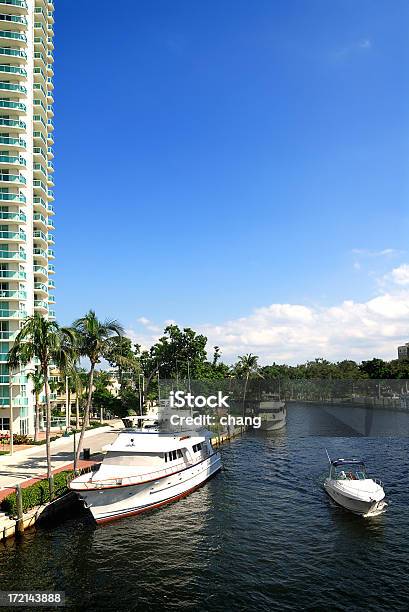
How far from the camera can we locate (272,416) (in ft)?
306

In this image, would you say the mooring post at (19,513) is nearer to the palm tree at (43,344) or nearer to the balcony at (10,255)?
the palm tree at (43,344)

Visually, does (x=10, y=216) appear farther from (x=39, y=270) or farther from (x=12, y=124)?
(x=12, y=124)

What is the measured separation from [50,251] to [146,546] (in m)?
68.8

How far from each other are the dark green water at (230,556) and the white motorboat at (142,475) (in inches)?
45.2

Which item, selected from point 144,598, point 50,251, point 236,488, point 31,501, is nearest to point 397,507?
point 236,488

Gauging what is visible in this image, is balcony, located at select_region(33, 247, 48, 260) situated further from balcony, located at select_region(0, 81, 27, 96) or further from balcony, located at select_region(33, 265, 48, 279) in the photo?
balcony, located at select_region(0, 81, 27, 96)

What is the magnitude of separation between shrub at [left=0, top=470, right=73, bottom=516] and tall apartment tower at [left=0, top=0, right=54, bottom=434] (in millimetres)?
28351

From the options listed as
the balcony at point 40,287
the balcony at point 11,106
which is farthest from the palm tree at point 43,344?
the balcony at point 11,106

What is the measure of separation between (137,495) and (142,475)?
1460 mm

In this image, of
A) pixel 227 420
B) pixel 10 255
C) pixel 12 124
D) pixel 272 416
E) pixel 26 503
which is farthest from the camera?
pixel 272 416

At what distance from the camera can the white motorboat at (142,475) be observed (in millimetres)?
35059

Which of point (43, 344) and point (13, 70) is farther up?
point (13, 70)

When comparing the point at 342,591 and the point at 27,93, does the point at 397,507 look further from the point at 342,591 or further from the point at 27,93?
the point at 27,93

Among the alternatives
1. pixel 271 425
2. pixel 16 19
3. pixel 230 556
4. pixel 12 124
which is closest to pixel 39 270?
pixel 12 124
